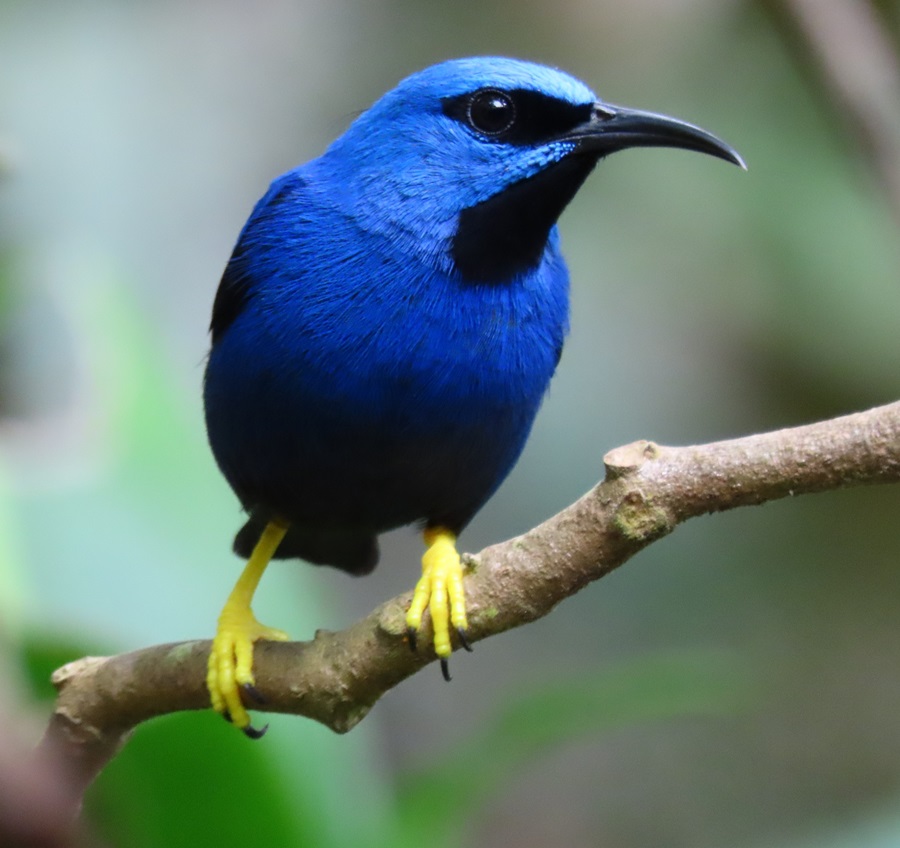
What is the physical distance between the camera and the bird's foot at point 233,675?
2.88 metres

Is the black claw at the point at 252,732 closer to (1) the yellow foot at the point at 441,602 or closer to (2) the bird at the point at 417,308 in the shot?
(2) the bird at the point at 417,308

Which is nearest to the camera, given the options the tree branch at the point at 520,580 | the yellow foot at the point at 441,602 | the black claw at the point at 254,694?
the tree branch at the point at 520,580

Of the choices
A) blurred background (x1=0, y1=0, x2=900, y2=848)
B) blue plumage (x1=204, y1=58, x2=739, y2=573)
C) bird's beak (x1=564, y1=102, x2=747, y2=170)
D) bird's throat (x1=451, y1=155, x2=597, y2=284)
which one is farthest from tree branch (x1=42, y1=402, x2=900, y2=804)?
blurred background (x1=0, y1=0, x2=900, y2=848)

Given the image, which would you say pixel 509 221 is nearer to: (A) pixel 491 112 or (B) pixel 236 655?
(A) pixel 491 112

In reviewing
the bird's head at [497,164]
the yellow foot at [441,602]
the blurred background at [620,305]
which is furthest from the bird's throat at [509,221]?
the blurred background at [620,305]

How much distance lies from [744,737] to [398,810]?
3.69 metres

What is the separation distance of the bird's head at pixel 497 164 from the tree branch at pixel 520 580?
85 cm

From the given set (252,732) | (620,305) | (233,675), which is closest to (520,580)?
(233,675)

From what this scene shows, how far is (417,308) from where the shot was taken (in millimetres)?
2896

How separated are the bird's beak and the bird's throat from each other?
50mm

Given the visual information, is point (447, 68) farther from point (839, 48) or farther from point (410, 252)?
point (839, 48)

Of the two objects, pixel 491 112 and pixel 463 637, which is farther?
pixel 491 112

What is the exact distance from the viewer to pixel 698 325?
21.5 ft

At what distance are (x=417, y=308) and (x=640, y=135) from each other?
0.66 m
